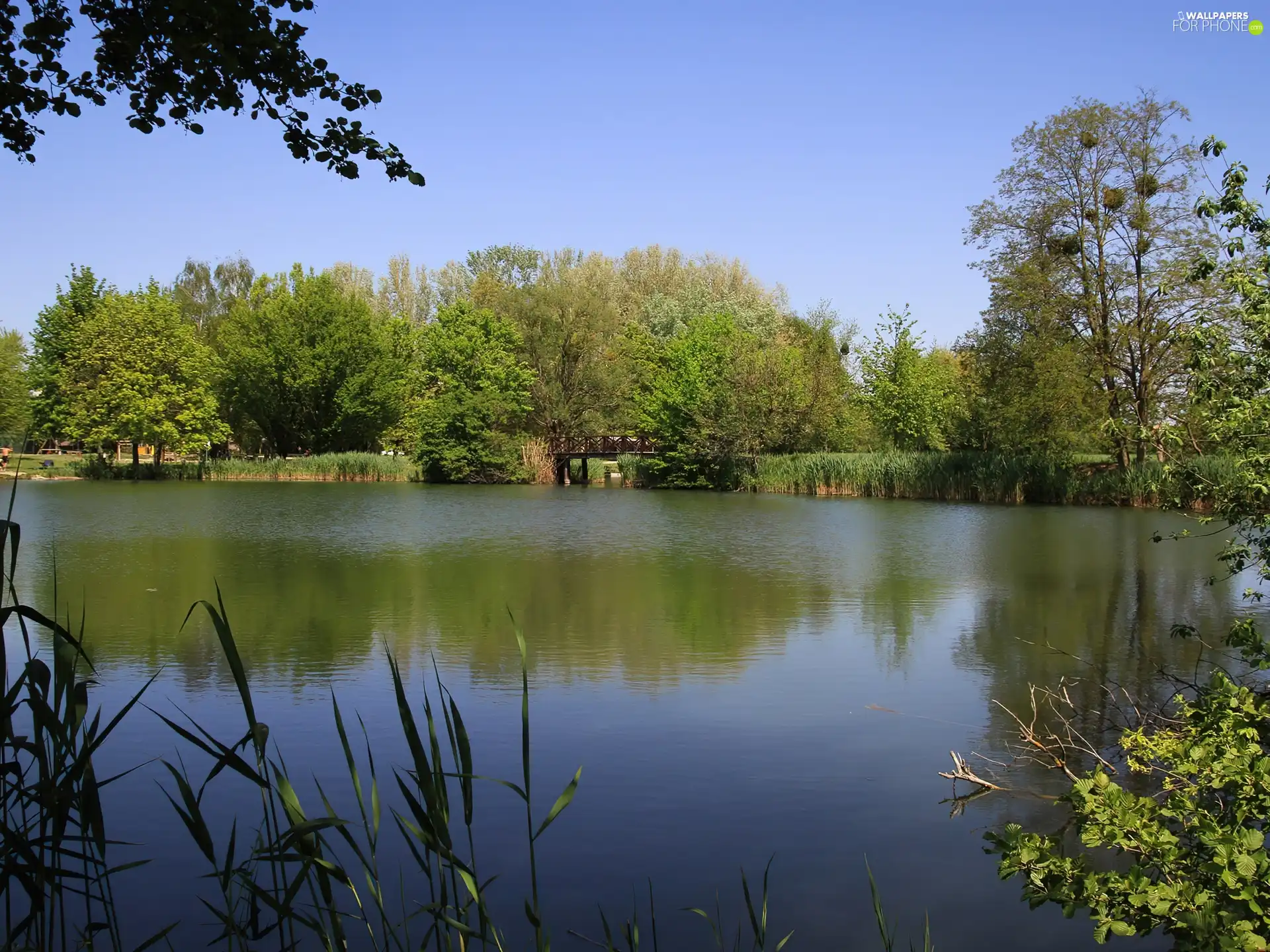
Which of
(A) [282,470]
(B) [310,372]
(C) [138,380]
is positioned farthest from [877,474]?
(C) [138,380]

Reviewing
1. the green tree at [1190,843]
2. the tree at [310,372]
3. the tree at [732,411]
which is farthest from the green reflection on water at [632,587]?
the tree at [310,372]

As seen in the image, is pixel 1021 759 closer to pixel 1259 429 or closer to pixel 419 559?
pixel 1259 429

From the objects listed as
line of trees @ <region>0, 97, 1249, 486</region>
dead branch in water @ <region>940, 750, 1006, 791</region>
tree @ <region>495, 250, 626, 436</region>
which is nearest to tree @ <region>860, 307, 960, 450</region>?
line of trees @ <region>0, 97, 1249, 486</region>

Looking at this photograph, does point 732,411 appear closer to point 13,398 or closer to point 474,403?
point 474,403

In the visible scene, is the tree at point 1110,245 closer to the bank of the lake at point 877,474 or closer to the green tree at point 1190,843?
the bank of the lake at point 877,474

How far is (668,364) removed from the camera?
4859 cm

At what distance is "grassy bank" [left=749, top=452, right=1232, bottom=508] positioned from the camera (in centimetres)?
2714

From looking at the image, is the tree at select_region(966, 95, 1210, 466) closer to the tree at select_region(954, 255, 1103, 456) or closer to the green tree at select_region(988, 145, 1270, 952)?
the tree at select_region(954, 255, 1103, 456)

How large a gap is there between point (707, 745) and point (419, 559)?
10456 mm

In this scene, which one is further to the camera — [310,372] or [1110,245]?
[310,372]

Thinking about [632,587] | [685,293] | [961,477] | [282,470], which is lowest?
[632,587]

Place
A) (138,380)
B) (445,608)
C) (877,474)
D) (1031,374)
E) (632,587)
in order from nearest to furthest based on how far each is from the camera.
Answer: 1. (445,608)
2. (632,587)
3. (1031,374)
4. (877,474)
5. (138,380)

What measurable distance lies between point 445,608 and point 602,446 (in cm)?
3309

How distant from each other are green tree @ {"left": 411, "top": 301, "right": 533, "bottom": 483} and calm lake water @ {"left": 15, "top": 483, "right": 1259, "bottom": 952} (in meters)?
23.1
